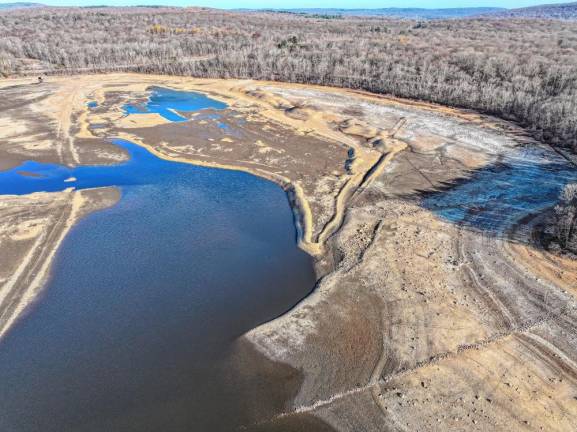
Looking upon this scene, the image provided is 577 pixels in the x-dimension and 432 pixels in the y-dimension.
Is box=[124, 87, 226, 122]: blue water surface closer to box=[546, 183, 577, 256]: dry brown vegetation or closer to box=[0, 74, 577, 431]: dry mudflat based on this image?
box=[0, 74, 577, 431]: dry mudflat

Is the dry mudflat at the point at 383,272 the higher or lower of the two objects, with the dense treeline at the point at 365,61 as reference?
lower

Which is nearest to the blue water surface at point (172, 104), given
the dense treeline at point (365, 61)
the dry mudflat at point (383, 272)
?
the dry mudflat at point (383, 272)

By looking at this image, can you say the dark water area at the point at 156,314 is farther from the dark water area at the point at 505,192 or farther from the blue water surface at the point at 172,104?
the blue water surface at the point at 172,104

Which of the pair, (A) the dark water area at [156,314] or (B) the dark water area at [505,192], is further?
(B) the dark water area at [505,192]

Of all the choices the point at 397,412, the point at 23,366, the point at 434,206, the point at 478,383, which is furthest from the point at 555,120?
the point at 23,366

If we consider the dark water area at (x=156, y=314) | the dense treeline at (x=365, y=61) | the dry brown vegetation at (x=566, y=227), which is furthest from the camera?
the dense treeline at (x=365, y=61)

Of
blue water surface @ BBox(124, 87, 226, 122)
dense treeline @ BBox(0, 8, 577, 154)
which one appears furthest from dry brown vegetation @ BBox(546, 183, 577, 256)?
blue water surface @ BBox(124, 87, 226, 122)

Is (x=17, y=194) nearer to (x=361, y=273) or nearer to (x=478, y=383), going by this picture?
(x=361, y=273)
